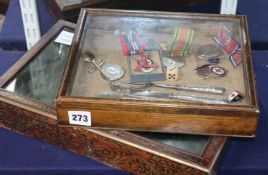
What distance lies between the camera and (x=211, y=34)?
1015 millimetres

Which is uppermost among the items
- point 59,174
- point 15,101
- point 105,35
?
point 105,35

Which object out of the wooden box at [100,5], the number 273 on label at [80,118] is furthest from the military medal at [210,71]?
the wooden box at [100,5]

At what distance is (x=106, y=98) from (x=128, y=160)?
13 cm

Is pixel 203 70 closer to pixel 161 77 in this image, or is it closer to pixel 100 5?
pixel 161 77

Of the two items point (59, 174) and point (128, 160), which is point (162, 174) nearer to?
point (128, 160)

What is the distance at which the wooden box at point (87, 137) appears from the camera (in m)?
0.83

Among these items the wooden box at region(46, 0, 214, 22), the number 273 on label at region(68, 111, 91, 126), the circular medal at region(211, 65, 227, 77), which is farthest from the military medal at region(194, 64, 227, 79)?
the wooden box at region(46, 0, 214, 22)

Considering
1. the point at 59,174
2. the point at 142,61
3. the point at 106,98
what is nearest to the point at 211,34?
the point at 142,61

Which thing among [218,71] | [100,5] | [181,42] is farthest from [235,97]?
[100,5]

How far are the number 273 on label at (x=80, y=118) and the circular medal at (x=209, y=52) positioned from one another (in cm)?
27

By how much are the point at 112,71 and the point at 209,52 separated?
0.21 metres

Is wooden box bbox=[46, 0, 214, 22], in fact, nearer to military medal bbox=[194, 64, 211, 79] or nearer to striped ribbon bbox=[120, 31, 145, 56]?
striped ribbon bbox=[120, 31, 145, 56]

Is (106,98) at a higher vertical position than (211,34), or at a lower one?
lower

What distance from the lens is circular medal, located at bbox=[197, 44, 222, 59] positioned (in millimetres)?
964
